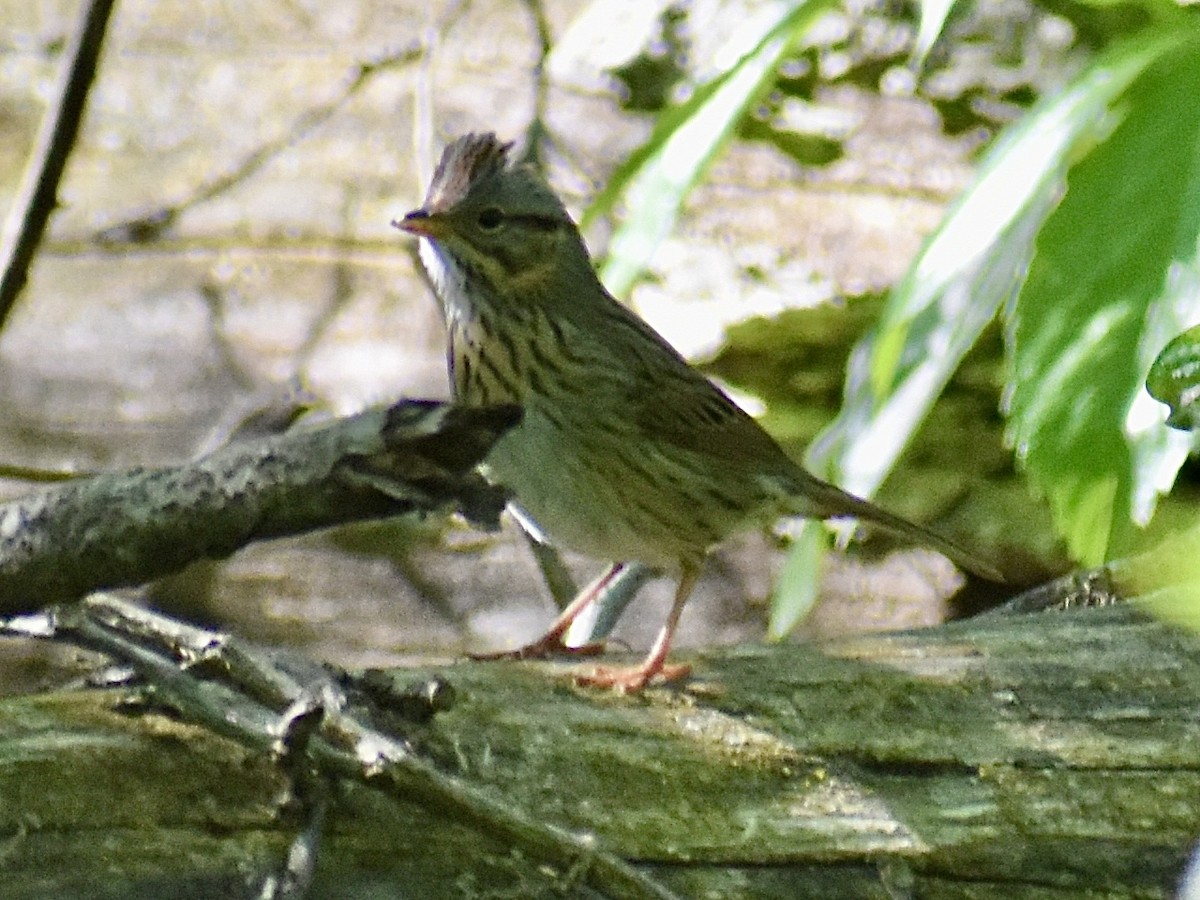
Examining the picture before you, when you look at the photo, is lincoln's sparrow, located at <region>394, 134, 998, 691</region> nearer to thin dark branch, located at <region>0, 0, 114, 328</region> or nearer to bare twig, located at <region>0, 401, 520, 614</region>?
thin dark branch, located at <region>0, 0, 114, 328</region>

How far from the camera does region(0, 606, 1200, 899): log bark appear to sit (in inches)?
70.8

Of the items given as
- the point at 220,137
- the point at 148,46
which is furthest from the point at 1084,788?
the point at 148,46

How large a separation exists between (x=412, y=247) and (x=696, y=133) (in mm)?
2469

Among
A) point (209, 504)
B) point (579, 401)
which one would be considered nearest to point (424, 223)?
point (579, 401)

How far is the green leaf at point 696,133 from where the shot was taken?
8.46 ft

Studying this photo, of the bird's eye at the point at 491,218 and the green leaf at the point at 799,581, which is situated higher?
the bird's eye at the point at 491,218

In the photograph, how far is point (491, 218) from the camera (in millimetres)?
3193

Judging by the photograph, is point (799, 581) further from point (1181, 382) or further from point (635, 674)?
point (1181, 382)

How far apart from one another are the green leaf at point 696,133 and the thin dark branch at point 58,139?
120cm

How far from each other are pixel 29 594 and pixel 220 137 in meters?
3.84

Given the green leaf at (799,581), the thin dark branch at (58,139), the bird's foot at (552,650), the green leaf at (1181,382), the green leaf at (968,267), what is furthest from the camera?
the thin dark branch at (58,139)

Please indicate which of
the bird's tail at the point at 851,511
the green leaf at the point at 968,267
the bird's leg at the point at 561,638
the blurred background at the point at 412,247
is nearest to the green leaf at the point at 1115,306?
the green leaf at the point at 968,267

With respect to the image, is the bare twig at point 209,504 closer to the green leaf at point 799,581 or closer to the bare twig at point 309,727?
the bare twig at point 309,727

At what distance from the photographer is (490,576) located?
14.0ft
